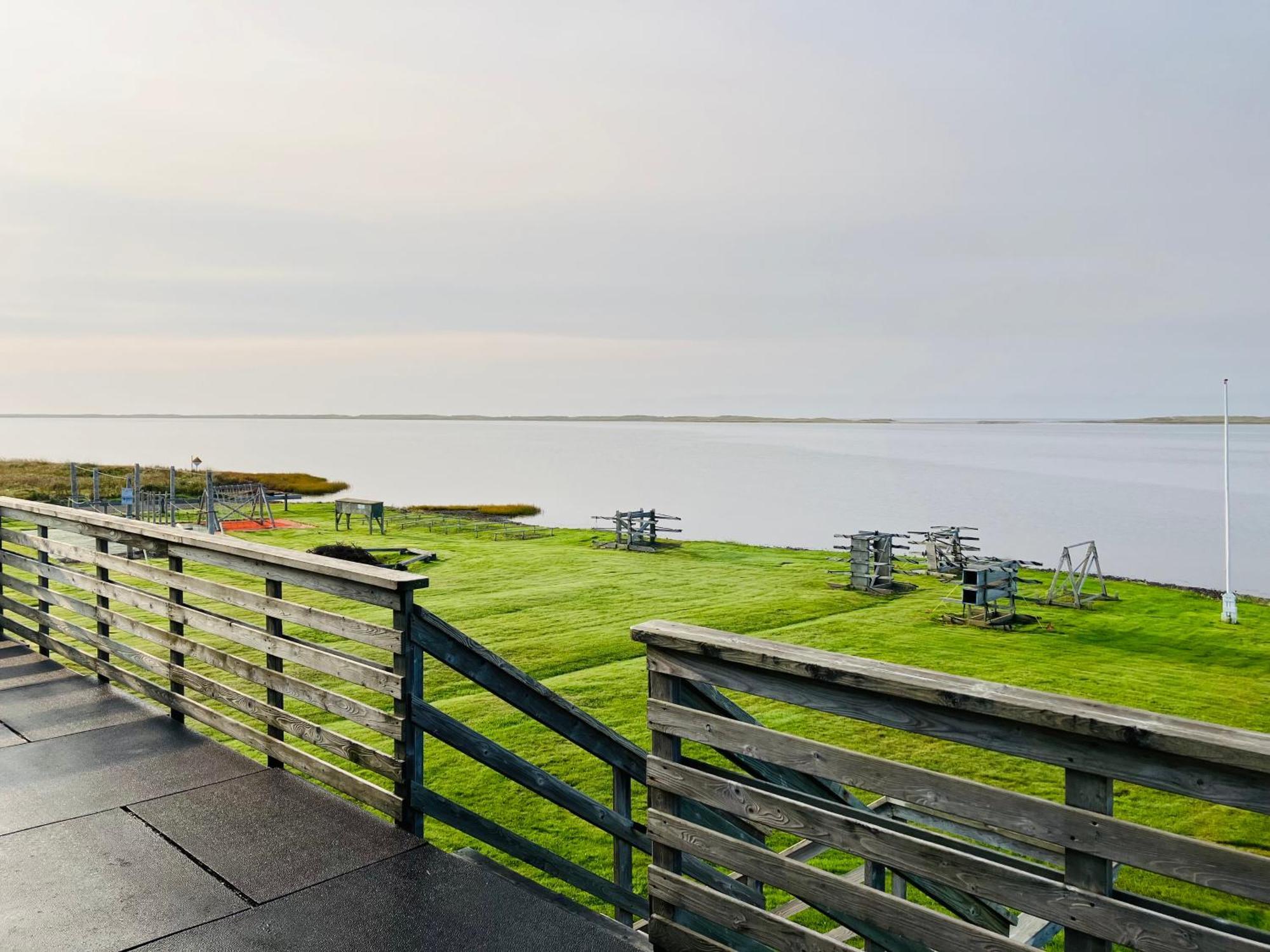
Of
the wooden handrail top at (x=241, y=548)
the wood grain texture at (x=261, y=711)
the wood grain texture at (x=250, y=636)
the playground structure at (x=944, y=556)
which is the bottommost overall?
the playground structure at (x=944, y=556)

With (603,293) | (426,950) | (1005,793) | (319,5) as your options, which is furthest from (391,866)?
(603,293)

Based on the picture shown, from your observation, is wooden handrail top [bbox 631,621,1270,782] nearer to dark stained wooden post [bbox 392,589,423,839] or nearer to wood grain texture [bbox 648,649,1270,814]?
wood grain texture [bbox 648,649,1270,814]

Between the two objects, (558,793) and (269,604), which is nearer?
(558,793)

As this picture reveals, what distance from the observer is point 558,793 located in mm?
4090

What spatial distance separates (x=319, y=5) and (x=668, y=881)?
14.1 metres

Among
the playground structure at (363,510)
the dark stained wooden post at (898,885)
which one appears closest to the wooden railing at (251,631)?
the dark stained wooden post at (898,885)

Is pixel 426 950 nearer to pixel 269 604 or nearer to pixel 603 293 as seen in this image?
pixel 269 604

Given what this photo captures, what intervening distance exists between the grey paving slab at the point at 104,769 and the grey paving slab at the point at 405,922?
5.01 feet

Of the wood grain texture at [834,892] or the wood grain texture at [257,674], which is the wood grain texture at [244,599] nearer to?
the wood grain texture at [257,674]

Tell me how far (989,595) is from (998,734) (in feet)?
65.3

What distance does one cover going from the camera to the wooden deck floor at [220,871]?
124 inches

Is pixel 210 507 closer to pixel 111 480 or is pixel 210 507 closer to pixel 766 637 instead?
pixel 766 637

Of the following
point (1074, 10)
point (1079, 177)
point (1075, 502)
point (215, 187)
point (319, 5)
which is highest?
point (1079, 177)

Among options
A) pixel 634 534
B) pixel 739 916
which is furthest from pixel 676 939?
pixel 634 534
